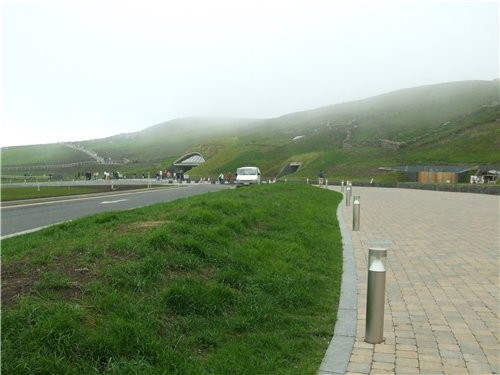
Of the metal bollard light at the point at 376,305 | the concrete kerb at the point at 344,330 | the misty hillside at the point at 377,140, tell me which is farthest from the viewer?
the misty hillside at the point at 377,140

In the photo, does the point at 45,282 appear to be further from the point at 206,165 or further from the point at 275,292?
A: the point at 206,165

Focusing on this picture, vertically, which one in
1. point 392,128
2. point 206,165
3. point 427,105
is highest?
point 427,105

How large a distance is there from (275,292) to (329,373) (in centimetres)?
186

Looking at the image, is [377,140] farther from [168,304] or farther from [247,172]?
[168,304]

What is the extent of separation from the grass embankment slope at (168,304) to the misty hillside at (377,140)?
55.0m

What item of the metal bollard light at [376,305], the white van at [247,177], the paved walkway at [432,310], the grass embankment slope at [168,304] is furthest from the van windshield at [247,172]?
the metal bollard light at [376,305]

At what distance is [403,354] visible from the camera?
4098 millimetres

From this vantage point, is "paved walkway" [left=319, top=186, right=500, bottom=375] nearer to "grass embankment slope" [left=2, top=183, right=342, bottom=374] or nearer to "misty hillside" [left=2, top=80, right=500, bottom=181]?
"grass embankment slope" [left=2, top=183, right=342, bottom=374]

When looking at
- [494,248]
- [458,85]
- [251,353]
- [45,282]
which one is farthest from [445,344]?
[458,85]

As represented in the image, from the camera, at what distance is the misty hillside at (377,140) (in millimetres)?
65625

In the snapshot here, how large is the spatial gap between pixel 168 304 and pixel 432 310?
3.20 meters

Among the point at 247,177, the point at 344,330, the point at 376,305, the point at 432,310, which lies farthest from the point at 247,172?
the point at 376,305

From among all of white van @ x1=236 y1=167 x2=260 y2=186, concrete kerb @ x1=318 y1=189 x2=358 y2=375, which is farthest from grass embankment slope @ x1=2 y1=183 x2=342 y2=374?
white van @ x1=236 y1=167 x2=260 y2=186

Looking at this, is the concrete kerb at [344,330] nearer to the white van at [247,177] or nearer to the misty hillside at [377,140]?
the white van at [247,177]
